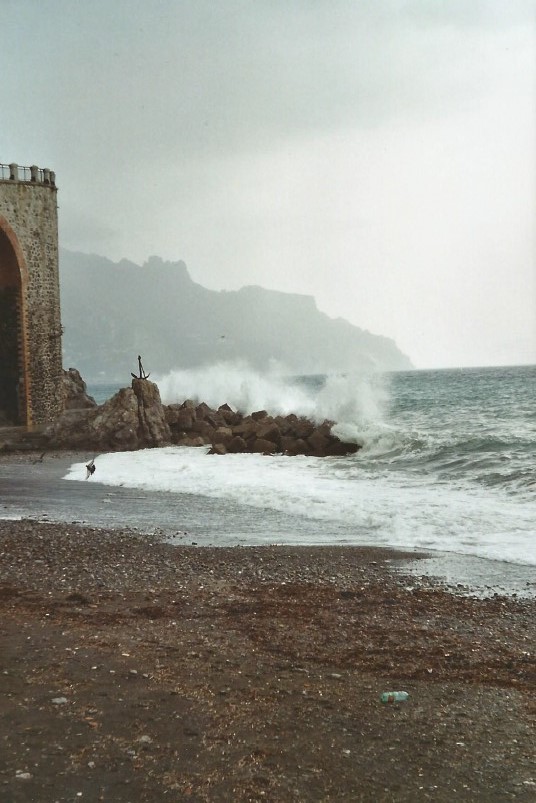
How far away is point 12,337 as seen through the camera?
24.6 m

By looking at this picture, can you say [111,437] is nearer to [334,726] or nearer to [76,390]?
[76,390]

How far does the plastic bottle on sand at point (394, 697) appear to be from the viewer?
4.07 metres

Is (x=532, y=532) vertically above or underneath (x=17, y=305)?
underneath

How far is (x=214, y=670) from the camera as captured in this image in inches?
172

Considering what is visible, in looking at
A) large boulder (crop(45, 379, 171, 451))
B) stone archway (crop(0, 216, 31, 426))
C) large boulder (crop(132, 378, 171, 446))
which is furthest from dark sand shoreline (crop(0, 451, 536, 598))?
stone archway (crop(0, 216, 31, 426))

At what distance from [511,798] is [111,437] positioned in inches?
735

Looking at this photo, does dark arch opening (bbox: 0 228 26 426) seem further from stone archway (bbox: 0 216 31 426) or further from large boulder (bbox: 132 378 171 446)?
large boulder (bbox: 132 378 171 446)

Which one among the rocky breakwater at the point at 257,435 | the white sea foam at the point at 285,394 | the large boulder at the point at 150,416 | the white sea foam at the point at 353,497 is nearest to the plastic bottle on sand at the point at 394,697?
the white sea foam at the point at 353,497

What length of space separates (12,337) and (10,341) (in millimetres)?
178

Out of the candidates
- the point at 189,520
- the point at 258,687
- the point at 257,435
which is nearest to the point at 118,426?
the point at 257,435

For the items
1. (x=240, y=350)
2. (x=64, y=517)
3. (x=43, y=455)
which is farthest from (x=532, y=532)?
(x=240, y=350)

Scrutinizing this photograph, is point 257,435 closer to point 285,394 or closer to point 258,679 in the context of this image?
point 285,394

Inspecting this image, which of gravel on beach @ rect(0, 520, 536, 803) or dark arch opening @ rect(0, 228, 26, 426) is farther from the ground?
dark arch opening @ rect(0, 228, 26, 426)

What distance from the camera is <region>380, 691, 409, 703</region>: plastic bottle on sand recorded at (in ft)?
13.3
